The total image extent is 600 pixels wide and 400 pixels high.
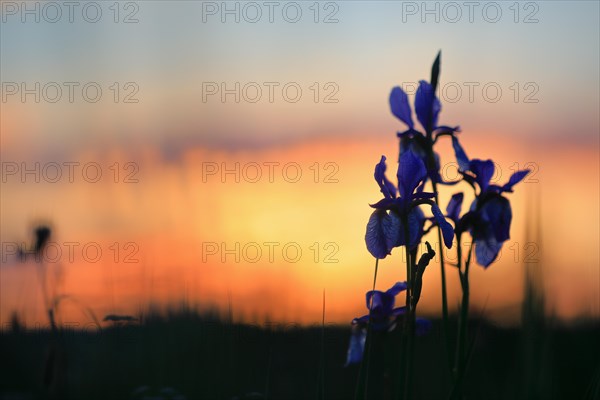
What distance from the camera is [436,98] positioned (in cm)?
317

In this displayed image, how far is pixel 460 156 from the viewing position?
3045 millimetres

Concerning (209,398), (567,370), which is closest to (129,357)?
(209,398)

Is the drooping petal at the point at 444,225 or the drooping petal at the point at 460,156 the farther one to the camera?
the drooping petal at the point at 460,156

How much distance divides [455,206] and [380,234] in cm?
42

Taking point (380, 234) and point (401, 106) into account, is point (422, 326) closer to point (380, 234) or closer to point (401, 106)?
point (380, 234)

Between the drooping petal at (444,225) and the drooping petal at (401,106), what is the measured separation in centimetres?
71

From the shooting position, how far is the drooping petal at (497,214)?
2.90m

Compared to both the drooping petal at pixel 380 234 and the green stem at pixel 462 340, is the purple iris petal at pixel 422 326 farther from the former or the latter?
the green stem at pixel 462 340

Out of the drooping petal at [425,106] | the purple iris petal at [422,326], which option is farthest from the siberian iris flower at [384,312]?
the drooping petal at [425,106]

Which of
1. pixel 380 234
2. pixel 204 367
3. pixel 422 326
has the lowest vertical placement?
pixel 204 367

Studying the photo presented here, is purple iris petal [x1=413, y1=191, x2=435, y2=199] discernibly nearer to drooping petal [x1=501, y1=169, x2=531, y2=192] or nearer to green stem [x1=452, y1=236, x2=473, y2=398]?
green stem [x1=452, y1=236, x2=473, y2=398]

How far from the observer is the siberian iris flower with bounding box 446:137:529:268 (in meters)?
2.89

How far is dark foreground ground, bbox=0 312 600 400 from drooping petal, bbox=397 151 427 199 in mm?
517

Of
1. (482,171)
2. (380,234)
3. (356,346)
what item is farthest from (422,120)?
(356,346)
